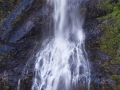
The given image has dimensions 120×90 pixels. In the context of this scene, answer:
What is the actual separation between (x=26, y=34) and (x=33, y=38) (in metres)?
0.46

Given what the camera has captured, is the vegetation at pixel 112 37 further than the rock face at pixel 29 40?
No

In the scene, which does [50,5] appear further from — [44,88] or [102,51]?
[44,88]

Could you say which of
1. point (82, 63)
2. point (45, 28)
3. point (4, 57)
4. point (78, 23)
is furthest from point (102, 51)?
point (4, 57)

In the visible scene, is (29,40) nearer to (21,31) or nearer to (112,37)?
(21,31)

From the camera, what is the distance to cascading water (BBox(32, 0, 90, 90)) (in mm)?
9844

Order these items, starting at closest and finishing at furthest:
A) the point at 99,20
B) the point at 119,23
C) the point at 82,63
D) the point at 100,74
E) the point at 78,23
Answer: the point at 100,74, the point at 82,63, the point at 119,23, the point at 99,20, the point at 78,23

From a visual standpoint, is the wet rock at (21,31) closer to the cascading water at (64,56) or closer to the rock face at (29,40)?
the rock face at (29,40)

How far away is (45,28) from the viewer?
494 inches

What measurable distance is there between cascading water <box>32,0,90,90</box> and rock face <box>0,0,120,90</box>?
37cm

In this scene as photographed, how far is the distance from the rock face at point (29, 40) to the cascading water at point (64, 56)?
14.5 inches

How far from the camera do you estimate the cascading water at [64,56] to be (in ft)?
32.3

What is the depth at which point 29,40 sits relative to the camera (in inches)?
469

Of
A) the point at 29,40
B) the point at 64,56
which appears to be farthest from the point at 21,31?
the point at 64,56

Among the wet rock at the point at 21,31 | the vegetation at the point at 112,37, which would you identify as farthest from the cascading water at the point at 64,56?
the wet rock at the point at 21,31
